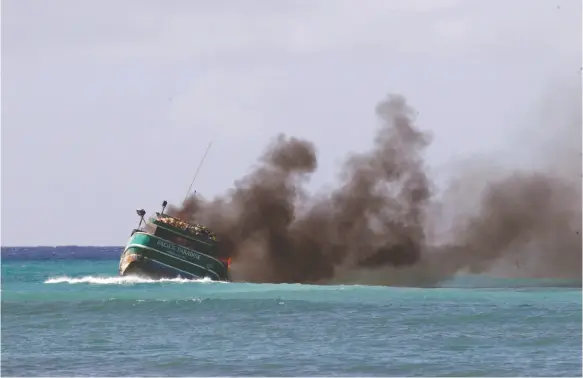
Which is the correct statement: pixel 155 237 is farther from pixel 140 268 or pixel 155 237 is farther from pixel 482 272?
pixel 482 272

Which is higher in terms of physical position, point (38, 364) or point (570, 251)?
point (570, 251)

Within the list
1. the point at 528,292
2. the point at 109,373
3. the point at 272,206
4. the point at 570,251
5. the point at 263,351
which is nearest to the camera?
the point at 109,373

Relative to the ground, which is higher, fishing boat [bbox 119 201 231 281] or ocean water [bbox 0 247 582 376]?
fishing boat [bbox 119 201 231 281]

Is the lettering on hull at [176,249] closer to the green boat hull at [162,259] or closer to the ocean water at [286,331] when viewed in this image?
the green boat hull at [162,259]

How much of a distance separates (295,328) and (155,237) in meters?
23.6

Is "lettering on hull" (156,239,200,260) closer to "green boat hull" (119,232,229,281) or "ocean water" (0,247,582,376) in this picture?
"green boat hull" (119,232,229,281)

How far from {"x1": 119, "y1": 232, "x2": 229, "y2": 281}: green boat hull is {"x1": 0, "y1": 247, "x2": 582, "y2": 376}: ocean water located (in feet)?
2.62

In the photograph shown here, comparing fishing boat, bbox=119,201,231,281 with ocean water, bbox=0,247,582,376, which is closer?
ocean water, bbox=0,247,582,376

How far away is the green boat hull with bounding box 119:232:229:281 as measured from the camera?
223 ft

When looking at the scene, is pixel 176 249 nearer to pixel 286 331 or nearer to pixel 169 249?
pixel 169 249

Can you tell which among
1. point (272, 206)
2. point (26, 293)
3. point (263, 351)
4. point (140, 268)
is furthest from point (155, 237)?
point (263, 351)

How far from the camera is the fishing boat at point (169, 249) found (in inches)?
A: 2667

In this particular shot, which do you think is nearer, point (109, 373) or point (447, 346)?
point (109, 373)

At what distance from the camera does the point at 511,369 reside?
34562 millimetres
